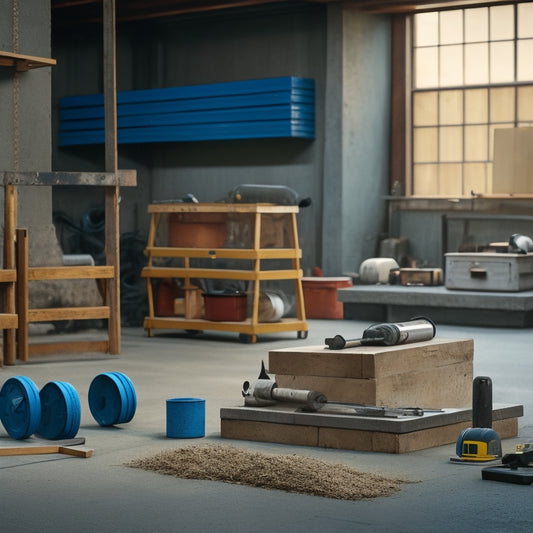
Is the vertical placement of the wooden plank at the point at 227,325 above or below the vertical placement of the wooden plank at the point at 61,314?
below

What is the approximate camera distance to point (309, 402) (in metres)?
6.19

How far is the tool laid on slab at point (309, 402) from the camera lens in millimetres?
6066

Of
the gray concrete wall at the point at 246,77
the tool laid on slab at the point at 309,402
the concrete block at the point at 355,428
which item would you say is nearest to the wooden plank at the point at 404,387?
the tool laid on slab at the point at 309,402

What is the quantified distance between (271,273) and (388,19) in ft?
18.9

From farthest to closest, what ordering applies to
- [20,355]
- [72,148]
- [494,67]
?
[72,148] < [494,67] < [20,355]

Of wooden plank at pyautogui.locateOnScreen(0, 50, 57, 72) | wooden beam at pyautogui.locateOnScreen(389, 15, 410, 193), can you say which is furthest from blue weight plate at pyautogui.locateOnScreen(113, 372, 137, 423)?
wooden beam at pyautogui.locateOnScreen(389, 15, 410, 193)

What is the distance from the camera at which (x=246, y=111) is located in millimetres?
15969

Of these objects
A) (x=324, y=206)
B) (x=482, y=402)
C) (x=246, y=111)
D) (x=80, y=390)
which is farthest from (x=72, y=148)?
(x=482, y=402)

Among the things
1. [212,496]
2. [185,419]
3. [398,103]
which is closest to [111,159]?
[185,419]

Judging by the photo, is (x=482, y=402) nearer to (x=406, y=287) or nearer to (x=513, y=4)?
(x=406, y=287)

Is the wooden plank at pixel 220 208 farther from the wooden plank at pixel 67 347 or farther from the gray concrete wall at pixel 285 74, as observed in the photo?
the gray concrete wall at pixel 285 74

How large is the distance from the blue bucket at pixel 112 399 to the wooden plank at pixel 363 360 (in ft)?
2.81

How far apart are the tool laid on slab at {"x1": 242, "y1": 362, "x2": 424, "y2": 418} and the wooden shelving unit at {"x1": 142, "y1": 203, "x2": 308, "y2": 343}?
508 centimetres

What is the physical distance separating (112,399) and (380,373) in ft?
5.22
